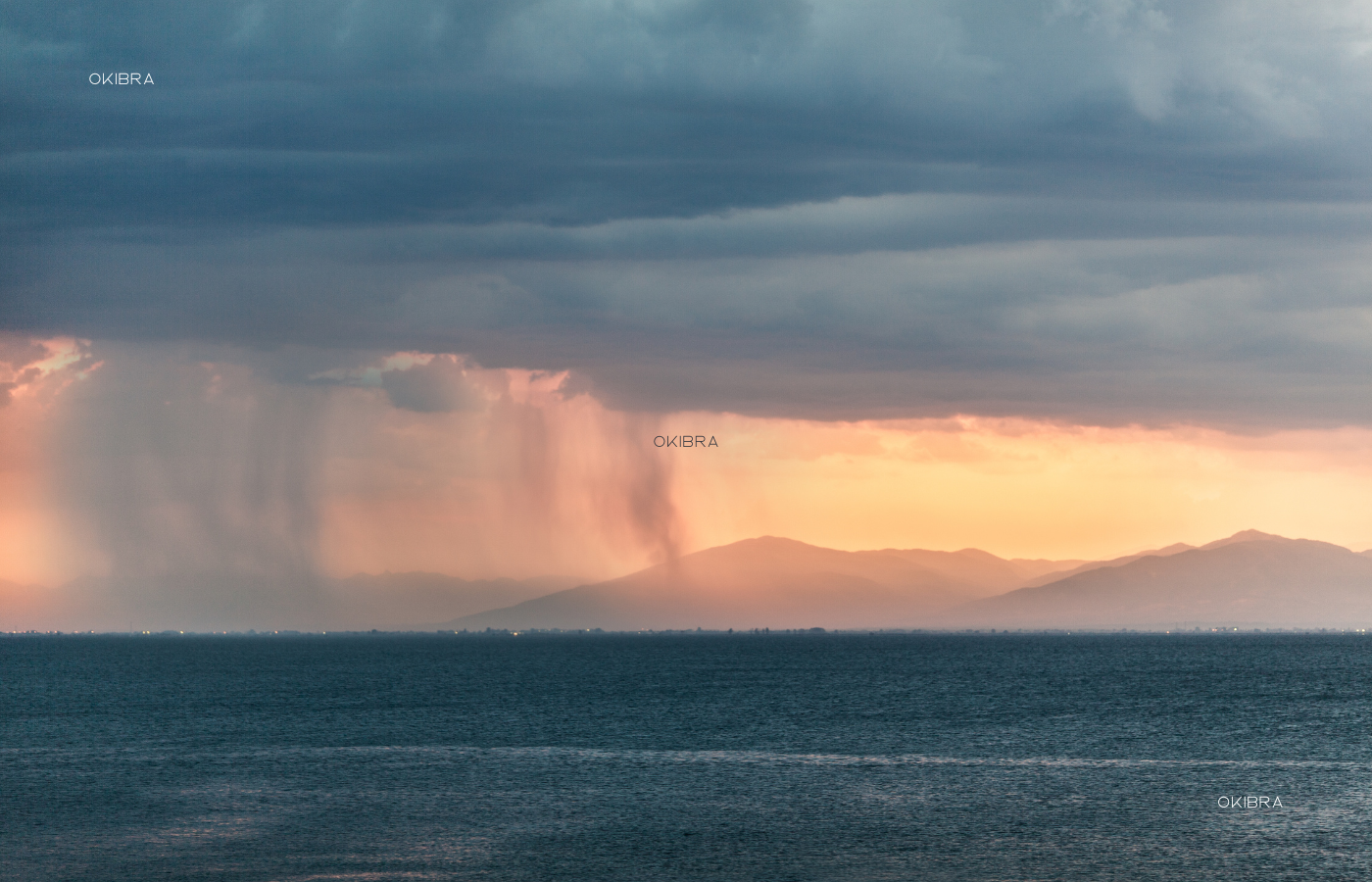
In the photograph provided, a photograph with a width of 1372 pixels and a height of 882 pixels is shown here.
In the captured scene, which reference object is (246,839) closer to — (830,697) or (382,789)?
(382,789)

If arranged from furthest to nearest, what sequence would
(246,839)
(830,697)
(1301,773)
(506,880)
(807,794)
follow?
(830,697), (1301,773), (807,794), (246,839), (506,880)

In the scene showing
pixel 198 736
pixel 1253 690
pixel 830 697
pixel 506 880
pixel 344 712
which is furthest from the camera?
pixel 1253 690

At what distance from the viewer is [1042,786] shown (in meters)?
91.2

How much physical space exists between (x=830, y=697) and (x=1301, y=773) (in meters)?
84.5

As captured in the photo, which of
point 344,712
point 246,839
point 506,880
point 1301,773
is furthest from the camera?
point 344,712

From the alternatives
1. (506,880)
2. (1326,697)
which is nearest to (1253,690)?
(1326,697)

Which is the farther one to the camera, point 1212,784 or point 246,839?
point 1212,784

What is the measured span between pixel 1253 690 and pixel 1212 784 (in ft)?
367

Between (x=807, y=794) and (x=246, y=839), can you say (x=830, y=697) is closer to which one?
(x=807, y=794)

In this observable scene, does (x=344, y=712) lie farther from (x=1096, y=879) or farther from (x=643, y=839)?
(x=1096, y=879)

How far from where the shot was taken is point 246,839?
70.5 m

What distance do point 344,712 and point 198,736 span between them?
29.6 m

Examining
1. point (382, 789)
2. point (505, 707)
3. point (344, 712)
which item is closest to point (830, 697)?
point (505, 707)

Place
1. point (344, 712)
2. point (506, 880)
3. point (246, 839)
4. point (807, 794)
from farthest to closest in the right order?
point (344, 712), point (807, 794), point (246, 839), point (506, 880)
